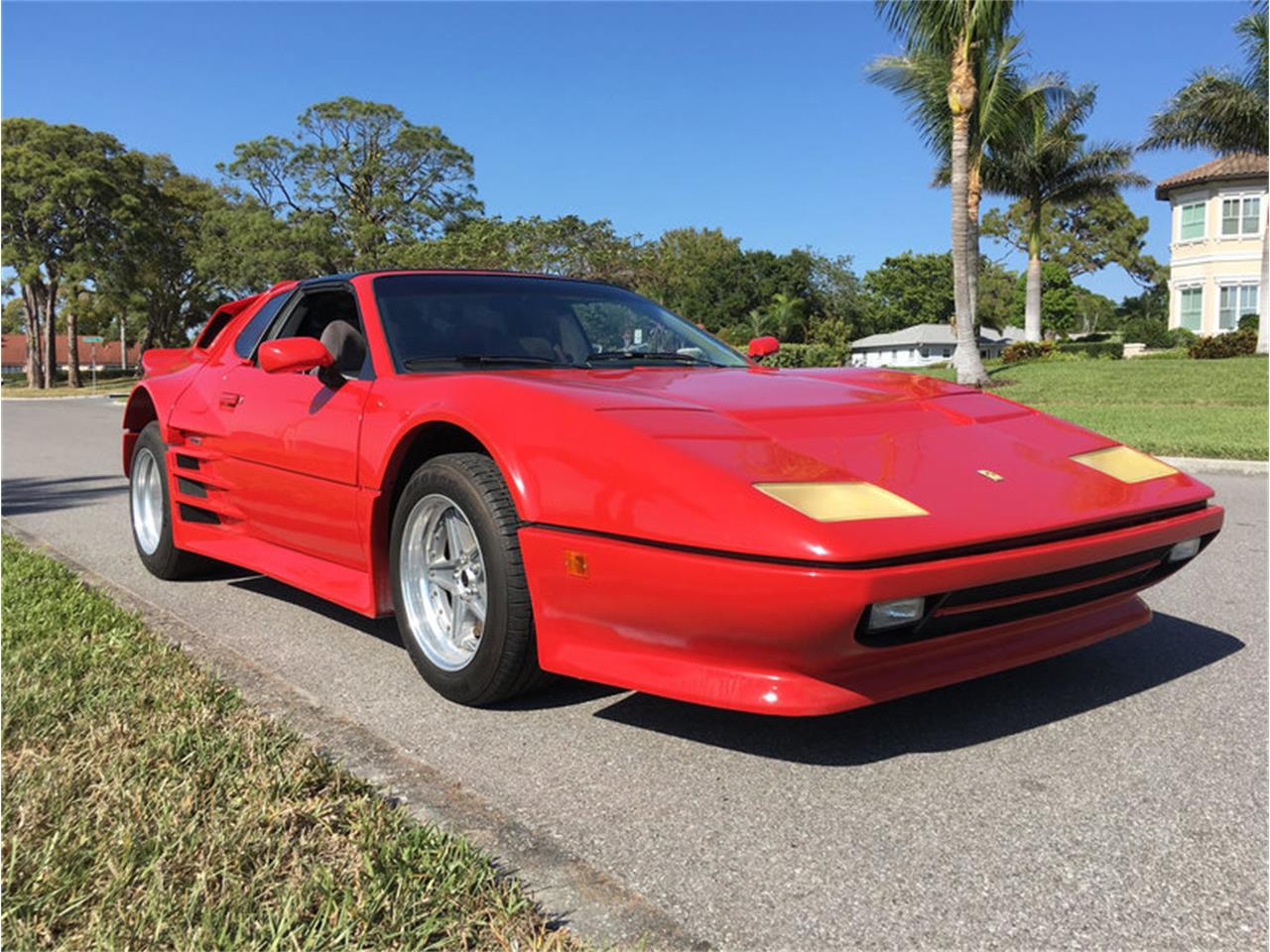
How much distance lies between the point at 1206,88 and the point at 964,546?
28.6m

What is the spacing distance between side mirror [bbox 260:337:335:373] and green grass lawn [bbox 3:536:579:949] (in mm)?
1069

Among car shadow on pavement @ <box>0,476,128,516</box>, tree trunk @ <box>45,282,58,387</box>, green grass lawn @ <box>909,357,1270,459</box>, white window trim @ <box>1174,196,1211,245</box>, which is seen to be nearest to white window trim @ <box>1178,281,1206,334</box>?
white window trim @ <box>1174,196,1211,245</box>

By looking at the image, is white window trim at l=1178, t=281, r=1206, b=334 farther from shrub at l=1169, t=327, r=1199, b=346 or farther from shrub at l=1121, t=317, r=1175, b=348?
shrub at l=1121, t=317, r=1175, b=348

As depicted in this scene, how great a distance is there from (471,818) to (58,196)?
4322 cm

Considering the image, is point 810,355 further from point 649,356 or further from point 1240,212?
point 649,356

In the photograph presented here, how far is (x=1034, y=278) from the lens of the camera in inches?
1254

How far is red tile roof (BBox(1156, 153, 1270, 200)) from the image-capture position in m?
34.5

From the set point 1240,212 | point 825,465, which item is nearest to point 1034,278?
point 1240,212

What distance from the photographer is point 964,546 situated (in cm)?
226

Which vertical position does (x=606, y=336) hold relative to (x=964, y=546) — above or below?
above

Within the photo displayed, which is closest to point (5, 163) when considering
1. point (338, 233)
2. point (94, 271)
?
point (94, 271)

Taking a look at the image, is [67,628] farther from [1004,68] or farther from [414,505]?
[1004,68]

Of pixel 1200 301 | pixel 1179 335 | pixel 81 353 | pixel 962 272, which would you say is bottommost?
pixel 1179 335

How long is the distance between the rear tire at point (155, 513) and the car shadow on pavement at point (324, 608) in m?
0.25
